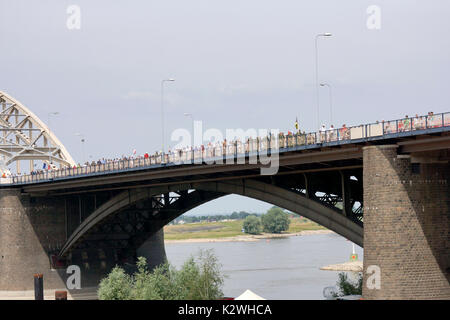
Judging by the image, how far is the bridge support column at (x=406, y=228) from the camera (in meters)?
37.6

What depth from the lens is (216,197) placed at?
2621 inches

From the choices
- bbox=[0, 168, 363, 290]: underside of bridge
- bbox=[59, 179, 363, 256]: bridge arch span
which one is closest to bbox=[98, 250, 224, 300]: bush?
bbox=[59, 179, 363, 256]: bridge arch span

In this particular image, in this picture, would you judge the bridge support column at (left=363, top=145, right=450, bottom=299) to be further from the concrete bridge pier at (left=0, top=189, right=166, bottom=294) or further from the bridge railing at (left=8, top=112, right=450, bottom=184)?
the concrete bridge pier at (left=0, top=189, right=166, bottom=294)

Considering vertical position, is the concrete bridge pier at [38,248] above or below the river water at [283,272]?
above

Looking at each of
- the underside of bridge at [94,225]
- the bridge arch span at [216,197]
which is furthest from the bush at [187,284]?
the underside of bridge at [94,225]

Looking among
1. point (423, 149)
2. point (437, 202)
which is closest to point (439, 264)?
point (437, 202)

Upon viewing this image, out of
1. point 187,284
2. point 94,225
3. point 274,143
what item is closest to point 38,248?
point 94,225

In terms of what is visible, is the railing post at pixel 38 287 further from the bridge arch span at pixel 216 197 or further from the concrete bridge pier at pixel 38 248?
the concrete bridge pier at pixel 38 248

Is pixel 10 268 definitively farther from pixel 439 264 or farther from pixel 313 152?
pixel 439 264

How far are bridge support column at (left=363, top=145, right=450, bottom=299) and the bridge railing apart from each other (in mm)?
1064

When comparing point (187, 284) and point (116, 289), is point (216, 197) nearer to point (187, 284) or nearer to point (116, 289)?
point (116, 289)

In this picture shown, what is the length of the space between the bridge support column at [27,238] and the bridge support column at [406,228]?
4542 centimetres

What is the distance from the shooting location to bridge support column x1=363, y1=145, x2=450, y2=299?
1479 inches

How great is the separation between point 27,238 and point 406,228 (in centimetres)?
4751
